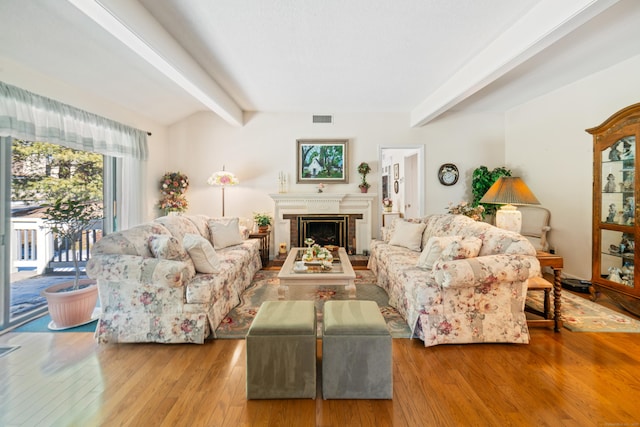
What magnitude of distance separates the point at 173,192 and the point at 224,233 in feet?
5.03

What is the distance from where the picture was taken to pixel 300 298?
140 inches

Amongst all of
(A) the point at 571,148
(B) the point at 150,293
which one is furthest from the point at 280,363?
(A) the point at 571,148

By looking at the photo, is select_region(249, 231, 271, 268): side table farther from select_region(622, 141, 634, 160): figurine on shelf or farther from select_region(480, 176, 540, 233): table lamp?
select_region(622, 141, 634, 160): figurine on shelf

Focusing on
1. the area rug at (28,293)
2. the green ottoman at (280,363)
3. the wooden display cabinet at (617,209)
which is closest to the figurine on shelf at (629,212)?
the wooden display cabinet at (617,209)

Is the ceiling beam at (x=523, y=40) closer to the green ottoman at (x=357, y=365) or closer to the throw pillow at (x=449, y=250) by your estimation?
the throw pillow at (x=449, y=250)

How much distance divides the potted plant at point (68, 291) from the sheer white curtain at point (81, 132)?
727 millimetres

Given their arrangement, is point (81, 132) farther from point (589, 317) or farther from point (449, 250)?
point (589, 317)

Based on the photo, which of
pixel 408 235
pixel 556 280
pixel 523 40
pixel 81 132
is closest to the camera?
pixel 523 40

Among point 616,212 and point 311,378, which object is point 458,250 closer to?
point 311,378

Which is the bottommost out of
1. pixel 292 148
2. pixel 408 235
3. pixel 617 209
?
pixel 408 235

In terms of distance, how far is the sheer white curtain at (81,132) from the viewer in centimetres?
260

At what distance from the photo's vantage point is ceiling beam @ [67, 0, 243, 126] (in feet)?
6.77

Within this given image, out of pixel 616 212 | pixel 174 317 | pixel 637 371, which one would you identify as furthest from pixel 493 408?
pixel 616 212

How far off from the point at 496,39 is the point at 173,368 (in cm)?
410
